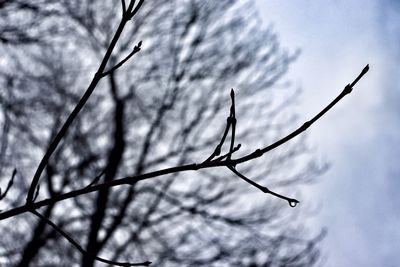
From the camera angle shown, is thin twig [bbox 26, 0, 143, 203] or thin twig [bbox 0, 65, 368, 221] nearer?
thin twig [bbox 0, 65, 368, 221]

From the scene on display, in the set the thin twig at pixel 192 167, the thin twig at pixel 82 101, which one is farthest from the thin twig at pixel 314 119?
the thin twig at pixel 82 101

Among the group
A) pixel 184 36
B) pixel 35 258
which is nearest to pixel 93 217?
pixel 35 258

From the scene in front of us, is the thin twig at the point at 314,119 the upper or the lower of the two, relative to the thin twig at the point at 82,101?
lower

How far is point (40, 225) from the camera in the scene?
4.99 meters

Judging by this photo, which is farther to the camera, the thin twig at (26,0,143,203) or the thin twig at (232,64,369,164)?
the thin twig at (26,0,143,203)

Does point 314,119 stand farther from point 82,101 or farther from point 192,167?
point 82,101

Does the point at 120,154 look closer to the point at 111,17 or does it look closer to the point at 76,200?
the point at 76,200

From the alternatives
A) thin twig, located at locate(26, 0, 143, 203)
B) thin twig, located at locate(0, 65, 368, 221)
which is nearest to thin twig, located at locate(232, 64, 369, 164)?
thin twig, located at locate(0, 65, 368, 221)

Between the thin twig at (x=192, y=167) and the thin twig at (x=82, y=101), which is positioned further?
the thin twig at (x=82, y=101)

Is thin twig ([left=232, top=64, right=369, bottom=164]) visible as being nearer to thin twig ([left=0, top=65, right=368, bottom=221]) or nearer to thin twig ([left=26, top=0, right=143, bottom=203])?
thin twig ([left=0, top=65, right=368, bottom=221])

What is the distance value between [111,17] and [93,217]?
3568mm

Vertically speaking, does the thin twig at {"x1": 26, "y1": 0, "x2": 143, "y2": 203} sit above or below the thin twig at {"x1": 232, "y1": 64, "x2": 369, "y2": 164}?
above

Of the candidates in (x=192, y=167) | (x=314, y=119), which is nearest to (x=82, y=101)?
(x=192, y=167)

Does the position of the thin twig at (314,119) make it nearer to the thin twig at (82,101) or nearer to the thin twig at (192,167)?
the thin twig at (192,167)
